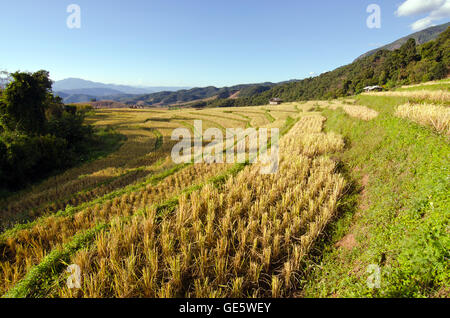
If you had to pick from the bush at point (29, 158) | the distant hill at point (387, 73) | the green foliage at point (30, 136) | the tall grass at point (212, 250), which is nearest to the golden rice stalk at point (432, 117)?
the tall grass at point (212, 250)

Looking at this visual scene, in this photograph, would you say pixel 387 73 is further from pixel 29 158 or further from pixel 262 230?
pixel 29 158

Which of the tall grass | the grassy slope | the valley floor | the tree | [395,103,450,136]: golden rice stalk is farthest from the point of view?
the tree

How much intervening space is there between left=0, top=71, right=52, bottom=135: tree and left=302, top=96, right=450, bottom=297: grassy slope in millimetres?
25258

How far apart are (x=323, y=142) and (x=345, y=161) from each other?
268cm

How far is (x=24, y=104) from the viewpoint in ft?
59.1

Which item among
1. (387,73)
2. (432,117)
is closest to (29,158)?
(432,117)

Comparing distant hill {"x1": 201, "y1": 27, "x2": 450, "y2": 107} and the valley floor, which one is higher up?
distant hill {"x1": 201, "y1": 27, "x2": 450, "y2": 107}

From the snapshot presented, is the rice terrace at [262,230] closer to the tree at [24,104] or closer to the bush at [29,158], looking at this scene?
the bush at [29,158]

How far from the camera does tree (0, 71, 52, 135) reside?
671 inches

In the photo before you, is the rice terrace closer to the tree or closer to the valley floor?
the valley floor

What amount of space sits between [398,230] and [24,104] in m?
28.7

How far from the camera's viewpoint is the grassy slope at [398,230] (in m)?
2.86

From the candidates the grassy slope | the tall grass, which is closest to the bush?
the tall grass
